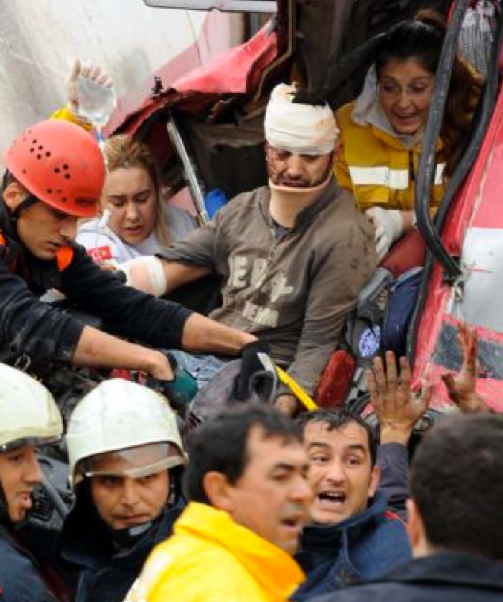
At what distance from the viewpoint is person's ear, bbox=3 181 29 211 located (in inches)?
202

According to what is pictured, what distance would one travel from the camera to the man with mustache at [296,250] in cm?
583

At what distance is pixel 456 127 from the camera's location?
604cm

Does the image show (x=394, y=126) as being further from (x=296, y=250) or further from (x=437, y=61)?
(x=296, y=250)

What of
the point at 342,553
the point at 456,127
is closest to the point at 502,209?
the point at 456,127

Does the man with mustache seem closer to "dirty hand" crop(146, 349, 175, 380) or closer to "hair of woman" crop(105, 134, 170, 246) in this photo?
"dirty hand" crop(146, 349, 175, 380)

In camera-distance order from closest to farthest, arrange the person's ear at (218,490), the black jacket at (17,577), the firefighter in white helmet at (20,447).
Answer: the person's ear at (218,490) < the black jacket at (17,577) < the firefighter in white helmet at (20,447)

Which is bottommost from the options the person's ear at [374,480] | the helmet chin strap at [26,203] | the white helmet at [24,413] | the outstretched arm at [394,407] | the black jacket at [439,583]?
the outstretched arm at [394,407]

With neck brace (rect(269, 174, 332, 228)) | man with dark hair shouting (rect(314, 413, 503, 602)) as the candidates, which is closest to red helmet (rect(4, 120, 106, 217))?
neck brace (rect(269, 174, 332, 228))

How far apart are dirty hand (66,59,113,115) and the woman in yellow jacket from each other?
0.92 meters

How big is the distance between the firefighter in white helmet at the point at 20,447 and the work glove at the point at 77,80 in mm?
2056

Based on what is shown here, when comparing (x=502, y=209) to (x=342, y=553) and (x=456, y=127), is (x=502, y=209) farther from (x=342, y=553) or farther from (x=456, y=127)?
A: (x=342, y=553)

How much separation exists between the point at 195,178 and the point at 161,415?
8.34ft

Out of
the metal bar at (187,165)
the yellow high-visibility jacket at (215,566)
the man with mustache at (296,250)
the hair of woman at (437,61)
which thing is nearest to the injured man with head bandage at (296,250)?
the man with mustache at (296,250)

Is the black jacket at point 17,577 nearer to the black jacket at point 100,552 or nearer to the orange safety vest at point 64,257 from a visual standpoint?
the black jacket at point 100,552
